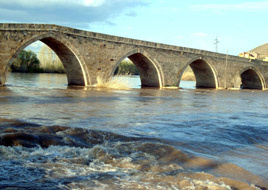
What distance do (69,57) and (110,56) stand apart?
264 cm

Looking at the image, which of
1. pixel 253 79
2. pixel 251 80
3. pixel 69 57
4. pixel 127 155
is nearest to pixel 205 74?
pixel 253 79

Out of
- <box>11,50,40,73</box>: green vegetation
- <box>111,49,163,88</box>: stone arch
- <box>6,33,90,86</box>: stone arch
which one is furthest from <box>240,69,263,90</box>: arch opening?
<box>11,50,40,73</box>: green vegetation

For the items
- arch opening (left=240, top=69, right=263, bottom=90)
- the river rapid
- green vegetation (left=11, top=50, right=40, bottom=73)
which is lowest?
the river rapid

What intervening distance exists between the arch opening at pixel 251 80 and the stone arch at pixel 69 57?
2148 centimetres

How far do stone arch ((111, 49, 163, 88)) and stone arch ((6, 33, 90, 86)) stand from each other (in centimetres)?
447

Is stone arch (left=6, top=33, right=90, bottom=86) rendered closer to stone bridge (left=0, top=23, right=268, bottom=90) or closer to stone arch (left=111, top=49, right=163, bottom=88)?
stone bridge (left=0, top=23, right=268, bottom=90)

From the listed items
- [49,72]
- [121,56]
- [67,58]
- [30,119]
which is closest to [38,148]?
[30,119]

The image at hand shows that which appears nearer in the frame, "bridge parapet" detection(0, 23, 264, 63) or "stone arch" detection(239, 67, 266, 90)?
"bridge parapet" detection(0, 23, 264, 63)

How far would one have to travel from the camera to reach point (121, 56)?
66.0 feet

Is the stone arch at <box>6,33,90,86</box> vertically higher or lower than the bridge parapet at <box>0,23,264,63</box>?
lower

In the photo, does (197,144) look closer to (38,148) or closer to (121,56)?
(38,148)

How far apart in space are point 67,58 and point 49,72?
2759 cm

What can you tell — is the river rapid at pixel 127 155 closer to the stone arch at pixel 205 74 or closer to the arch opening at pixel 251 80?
the stone arch at pixel 205 74

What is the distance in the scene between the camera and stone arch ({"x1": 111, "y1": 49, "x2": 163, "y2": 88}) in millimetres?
A: 22297
